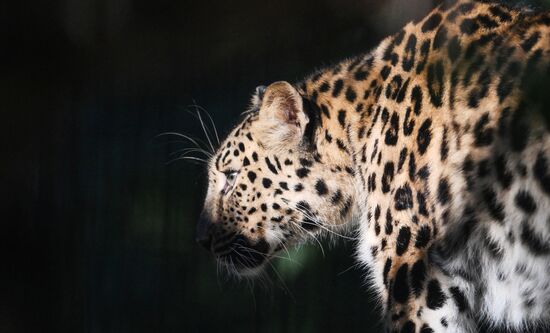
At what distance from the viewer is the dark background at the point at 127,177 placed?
6379 mm

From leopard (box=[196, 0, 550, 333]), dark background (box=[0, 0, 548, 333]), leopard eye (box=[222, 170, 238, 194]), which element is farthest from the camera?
dark background (box=[0, 0, 548, 333])

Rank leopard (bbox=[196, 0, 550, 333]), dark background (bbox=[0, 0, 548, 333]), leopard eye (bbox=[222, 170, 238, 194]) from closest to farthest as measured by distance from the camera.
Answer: leopard (bbox=[196, 0, 550, 333])
leopard eye (bbox=[222, 170, 238, 194])
dark background (bbox=[0, 0, 548, 333])

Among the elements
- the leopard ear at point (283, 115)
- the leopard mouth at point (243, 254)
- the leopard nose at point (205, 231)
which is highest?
the leopard ear at point (283, 115)

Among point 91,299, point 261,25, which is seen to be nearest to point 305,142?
point 261,25

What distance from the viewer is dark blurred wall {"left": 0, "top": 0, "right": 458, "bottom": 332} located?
20.9 ft

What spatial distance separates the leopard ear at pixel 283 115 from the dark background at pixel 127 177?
143 centimetres

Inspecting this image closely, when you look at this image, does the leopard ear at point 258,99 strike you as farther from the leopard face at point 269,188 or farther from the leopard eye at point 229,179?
the leopard eye at point 229,179

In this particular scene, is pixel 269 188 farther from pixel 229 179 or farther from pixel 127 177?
pixel 127 177

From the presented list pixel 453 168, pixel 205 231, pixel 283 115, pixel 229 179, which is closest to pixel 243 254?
pixel 205 231

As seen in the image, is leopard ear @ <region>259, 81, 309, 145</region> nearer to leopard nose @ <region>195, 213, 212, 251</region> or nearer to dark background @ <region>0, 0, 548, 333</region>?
leopard nose @ <region>195, 213, 212, 251</region>

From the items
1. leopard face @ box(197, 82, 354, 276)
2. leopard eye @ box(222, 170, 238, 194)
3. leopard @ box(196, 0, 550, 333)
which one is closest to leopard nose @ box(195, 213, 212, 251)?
leopard face @ box(197, 82, 354, 276)

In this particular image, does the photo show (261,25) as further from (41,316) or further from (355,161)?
(41,316)

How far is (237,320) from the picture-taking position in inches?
257

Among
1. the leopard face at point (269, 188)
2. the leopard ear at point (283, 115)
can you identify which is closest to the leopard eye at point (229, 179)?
the leopard face at point (269, 188)
